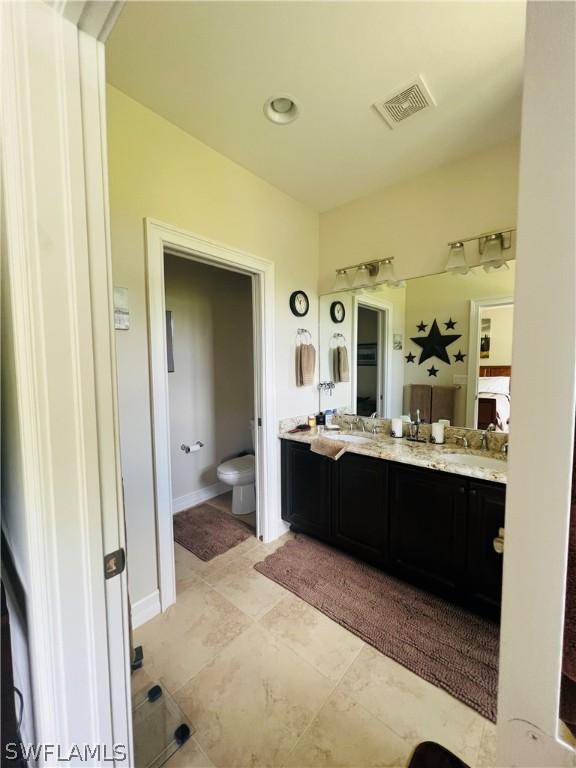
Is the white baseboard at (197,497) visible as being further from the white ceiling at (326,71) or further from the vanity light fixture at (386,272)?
the white ceiling at (326,71)

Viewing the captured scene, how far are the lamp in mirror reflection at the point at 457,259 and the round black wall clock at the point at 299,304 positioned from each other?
1.07 meters

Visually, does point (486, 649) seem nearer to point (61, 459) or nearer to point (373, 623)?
point (373, 623)

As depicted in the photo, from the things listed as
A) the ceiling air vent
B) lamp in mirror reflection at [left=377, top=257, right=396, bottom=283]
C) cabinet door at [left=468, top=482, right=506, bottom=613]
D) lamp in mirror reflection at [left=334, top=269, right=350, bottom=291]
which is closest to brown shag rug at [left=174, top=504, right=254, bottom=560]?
cabinet door at [left=468, top=482, right=506, bottom=613]

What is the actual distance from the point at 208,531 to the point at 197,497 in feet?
2.05

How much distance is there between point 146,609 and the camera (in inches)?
66.9

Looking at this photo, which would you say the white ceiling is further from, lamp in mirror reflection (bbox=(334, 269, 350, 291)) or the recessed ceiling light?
lamp in mirror reflection (bbox=(334, 269, 350, 291))

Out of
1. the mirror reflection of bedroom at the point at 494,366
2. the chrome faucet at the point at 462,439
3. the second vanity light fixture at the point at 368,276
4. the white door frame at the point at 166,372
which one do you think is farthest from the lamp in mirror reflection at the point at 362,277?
the chrome faucet at the point at 462,439

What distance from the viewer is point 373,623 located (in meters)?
1.64

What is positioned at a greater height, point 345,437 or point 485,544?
point 345,437

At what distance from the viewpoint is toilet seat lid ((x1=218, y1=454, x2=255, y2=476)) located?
277 centimetres

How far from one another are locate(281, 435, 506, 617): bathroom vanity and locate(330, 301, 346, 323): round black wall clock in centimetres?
113

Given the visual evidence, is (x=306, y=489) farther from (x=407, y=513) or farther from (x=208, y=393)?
(x=208, y=393)

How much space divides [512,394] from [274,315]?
2037 millimetres

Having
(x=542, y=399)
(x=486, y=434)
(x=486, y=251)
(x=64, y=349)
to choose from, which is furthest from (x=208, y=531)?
(x=486, y=251)
